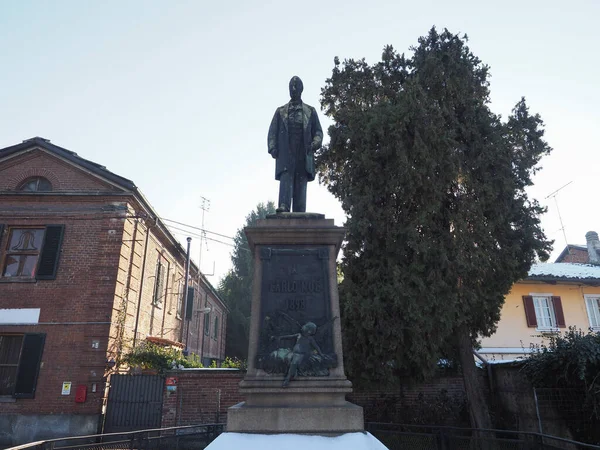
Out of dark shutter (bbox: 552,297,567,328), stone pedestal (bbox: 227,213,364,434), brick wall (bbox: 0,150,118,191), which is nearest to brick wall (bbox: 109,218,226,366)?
brick wall (bbox: 0,150,118,191)

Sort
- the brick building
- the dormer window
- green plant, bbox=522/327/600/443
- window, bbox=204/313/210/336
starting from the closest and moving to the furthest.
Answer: green plant, bbox=522/327/600/443 → the brick building → the dormer window → window, bbox=204/313/210/336

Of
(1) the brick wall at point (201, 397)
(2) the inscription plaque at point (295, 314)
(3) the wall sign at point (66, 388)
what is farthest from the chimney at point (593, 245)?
(3) the wall sign at point (66, 388)

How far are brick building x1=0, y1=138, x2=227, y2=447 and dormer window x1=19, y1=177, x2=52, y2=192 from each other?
4 cm

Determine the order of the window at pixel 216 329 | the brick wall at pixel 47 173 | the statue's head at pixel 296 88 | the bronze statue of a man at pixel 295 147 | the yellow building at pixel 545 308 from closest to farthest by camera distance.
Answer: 1. the bronze statue of a man at pixel 295 147
2. the statue's head at pixel 296 88
3. the brick wall at pixel 47 173
4. the yellow building at pixel 545 308
5. the window at pixel 216 329

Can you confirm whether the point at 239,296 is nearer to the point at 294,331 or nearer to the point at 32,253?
the point at 32,253

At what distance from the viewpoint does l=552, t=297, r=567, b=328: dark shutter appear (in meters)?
18.8

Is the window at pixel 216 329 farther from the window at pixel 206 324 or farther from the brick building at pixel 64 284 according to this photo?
the brick building at pixel 64 284

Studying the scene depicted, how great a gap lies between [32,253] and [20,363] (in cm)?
371

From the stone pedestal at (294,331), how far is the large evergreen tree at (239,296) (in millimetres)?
32451

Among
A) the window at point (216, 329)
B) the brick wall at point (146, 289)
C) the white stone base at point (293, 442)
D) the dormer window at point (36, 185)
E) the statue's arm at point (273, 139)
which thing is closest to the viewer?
the white stone base at point (293, 442)

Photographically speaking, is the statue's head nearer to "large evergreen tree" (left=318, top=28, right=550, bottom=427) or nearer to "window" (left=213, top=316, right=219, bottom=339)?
"large evergreen tree" (left=318, top=28, right=550, bottom=427)

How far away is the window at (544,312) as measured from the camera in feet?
61.3

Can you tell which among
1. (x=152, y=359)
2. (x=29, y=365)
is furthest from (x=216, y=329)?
(x=29, y=365)

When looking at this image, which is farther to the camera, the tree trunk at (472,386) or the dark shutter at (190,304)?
the dark shutter at (190,304)
